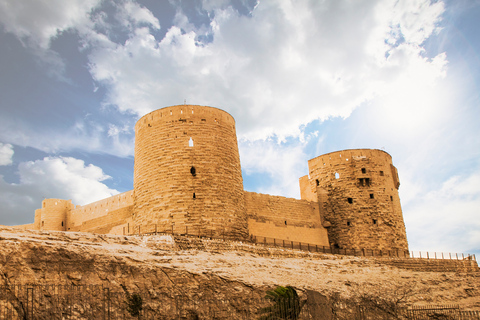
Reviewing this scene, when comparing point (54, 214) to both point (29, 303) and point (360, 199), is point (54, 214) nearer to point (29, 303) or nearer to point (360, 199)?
point (360, 199)

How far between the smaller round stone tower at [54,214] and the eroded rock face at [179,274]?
1323cm

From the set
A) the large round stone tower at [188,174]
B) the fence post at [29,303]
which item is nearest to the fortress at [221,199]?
the large round stone tower at [188,174]

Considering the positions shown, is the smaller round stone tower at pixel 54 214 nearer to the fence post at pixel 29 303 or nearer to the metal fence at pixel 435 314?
the fence post at pixel 29 303

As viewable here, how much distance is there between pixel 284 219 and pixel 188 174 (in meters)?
7.13

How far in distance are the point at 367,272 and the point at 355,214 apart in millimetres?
7914

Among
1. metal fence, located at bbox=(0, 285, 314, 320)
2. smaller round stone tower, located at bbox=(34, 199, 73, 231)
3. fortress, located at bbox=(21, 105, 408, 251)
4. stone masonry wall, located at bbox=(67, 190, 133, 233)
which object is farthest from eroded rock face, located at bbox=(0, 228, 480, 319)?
smaller round stone tower, located at bbox=(34, 199, 73, 231)

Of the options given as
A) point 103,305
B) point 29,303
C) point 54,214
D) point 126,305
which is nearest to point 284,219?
point 54,214

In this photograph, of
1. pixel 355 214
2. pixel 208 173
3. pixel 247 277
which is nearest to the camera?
pixel 247 277

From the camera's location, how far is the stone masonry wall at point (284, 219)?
23750mm

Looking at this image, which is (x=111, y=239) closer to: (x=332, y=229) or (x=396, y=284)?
(x=396, y=284)

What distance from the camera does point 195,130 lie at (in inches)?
819

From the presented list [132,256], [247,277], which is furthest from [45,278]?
[247,277]

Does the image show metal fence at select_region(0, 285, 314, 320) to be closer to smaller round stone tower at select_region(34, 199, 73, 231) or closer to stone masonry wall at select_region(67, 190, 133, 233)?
stone masonry wall at select_region(67, 190, 133, 233)

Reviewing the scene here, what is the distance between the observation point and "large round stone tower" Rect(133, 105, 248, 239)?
19250mm
